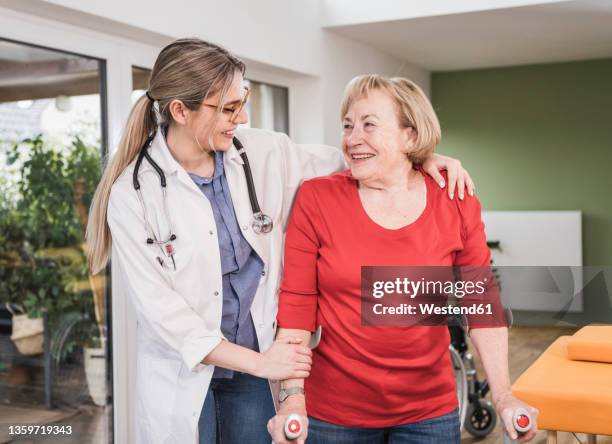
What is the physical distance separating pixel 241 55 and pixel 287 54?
53cm

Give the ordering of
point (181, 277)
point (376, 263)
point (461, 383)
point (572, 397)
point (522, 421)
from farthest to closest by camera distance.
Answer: point (461, 383), point (572, 397), point (181, 277), point (376, 263), point (522, 421)

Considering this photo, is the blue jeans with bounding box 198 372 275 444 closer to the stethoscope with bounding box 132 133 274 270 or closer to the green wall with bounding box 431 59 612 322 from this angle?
the stethoscope with bounding box 132 133 274 270

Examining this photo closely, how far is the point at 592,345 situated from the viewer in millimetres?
2770

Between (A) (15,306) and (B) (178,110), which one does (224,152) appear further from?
(A) (15,306)

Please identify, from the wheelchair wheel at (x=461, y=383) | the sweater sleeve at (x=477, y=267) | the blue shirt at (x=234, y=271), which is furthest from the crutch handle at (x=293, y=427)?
the wheelchair wheel at (x=461, y=383)

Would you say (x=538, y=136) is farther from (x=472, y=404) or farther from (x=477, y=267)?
(x=477, y=267)

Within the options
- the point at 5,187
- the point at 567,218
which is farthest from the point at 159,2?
the point at 567,218

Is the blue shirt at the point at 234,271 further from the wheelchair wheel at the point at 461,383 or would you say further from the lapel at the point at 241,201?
the wheelchair wheel at the point at 461,383

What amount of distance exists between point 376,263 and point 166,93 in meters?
0.56

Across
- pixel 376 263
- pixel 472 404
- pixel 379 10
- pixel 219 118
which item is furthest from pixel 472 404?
pixel 219 118

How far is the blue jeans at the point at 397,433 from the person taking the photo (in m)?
1.54

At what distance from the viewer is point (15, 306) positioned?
284 centimetres

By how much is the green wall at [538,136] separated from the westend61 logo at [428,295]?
18.4ft

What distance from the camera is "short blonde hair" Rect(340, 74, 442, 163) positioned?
1.59 meters
